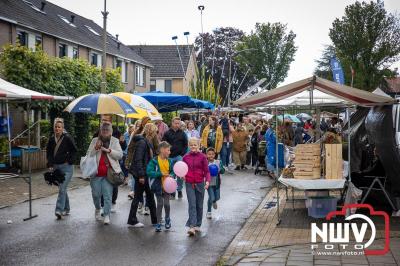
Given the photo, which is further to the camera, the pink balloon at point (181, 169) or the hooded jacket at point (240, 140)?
the hooded jacket at point (240, 140)

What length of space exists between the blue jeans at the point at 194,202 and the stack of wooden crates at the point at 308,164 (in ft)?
6.66

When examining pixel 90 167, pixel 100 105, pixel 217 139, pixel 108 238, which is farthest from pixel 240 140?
pixel 108 238

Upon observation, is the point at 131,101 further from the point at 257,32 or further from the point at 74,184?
the point at 257,32

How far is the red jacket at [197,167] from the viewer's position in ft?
30.6

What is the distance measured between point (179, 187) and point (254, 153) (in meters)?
8.13

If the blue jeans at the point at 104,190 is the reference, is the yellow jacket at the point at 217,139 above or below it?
above

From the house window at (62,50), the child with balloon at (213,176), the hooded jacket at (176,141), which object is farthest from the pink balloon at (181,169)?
the house window at (62,50)

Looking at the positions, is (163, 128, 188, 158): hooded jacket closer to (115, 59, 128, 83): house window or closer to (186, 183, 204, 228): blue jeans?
(186, 183, 204, 228): blue jeans

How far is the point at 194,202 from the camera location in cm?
926

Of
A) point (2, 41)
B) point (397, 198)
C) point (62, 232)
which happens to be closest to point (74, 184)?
point (62, 232)

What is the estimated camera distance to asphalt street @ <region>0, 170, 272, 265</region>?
7.54 meters

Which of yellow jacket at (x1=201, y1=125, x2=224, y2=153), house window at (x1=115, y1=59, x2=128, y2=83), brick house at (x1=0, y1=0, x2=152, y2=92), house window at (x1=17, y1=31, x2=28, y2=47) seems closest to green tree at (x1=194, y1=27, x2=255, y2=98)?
brick house at (x1=0, y1=0, x2=152, y2=92)

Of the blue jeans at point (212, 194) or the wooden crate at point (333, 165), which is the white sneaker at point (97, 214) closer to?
the blue jeans at point (212, 194)

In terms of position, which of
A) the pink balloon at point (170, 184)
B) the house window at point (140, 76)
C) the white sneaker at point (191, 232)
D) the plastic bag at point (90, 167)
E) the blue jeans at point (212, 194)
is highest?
the house window at point (140, 76)
